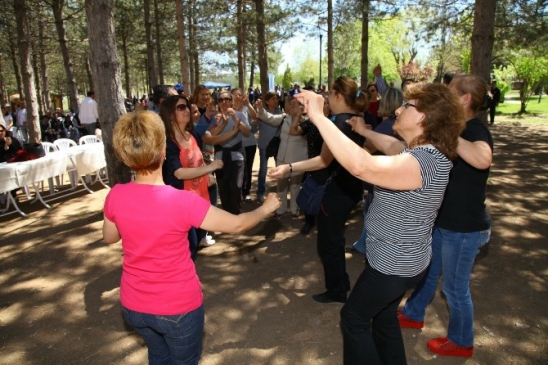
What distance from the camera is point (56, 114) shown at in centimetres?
1579

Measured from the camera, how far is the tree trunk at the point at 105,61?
17.1ft

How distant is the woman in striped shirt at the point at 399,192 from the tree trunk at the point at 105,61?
423cm

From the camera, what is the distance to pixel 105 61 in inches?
209

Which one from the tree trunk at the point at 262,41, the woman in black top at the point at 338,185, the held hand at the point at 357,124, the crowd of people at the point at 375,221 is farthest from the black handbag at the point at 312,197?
the tree trunk at the point at 262,41

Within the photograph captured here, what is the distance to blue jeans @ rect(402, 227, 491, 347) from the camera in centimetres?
272

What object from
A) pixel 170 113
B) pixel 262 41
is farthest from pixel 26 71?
pixel 170 113

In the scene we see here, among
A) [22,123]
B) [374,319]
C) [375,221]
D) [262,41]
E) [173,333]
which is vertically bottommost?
[374,319]

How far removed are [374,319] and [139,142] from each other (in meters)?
1.77

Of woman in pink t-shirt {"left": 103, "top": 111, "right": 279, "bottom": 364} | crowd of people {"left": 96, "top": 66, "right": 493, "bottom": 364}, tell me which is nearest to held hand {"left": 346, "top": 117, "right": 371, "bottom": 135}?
crowd of people {"left": 96, "top": 66, "right": 493, "bottom": 364}

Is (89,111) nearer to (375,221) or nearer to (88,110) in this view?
(88,110)

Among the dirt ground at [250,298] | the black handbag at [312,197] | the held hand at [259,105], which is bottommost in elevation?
the dirt ground at [250,298]

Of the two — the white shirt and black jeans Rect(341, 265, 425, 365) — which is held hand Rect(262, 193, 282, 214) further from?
the white shirt

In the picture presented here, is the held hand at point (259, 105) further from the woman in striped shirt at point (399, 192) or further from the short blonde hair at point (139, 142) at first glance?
the short blonde hair at point (139, 142)

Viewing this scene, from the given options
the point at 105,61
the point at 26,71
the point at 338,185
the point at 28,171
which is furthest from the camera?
the point at 26,71
